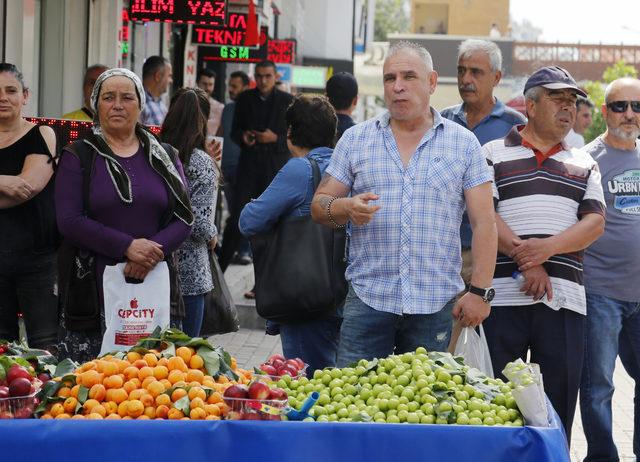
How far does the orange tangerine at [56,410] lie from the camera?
448cm

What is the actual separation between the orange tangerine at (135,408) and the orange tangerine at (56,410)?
242mm

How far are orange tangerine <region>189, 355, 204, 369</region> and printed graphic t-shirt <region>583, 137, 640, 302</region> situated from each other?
2.97 metres

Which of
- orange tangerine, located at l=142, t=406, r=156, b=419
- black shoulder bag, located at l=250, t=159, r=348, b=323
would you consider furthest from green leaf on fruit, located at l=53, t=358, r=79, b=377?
black shoulder bag, located at l=250, t=159, r=348, b=323

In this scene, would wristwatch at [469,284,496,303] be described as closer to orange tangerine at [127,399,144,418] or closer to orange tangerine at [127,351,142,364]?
orange tangerine at [127,351,142,364]

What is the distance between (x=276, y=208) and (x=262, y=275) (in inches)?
A: 14.4

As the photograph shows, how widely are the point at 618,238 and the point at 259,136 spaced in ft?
25.0

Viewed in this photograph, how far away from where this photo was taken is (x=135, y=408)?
4.45 metres

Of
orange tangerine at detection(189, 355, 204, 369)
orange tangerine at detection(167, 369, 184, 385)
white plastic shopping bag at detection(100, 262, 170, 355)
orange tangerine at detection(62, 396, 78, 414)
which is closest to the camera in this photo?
orange tangerine at detection(62, 396, 78, 414)

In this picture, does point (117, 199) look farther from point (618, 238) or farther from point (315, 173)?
point (618, 238)

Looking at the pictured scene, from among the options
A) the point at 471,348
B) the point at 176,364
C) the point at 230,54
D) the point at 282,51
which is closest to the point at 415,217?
the point at 471,348

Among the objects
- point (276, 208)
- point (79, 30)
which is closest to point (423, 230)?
point (276, 208)

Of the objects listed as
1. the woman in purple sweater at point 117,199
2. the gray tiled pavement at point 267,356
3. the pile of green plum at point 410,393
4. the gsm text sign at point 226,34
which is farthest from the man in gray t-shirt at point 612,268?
the gsm text sign at point 226,34

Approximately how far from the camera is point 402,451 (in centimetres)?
420

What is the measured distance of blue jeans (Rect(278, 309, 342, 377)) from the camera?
666 cm
